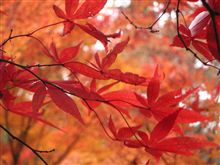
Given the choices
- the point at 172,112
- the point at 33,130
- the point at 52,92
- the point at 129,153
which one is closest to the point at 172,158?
the point at 129,153

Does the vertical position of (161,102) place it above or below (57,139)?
above

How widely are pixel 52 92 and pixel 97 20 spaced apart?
186 centimetres

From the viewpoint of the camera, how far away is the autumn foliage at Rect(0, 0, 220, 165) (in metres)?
0.75

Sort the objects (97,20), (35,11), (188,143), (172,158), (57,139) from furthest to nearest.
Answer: (57,139), (97,20), (35,11), (172,158), (188,143)

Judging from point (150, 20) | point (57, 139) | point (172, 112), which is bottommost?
point (57, 139)

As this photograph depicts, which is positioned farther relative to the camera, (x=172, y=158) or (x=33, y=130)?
(x=33, y=130)

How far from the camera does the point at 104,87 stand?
0.89m

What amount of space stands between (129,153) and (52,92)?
1433 mm

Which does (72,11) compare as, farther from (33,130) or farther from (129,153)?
(33,130)

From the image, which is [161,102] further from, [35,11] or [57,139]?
[57,139]

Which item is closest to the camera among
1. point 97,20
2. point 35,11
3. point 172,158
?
point 172,158

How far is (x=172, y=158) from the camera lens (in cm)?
161

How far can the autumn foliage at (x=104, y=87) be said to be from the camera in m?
0.75

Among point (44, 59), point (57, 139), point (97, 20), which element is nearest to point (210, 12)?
point (97, 20)
